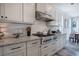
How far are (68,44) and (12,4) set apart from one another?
0.99 meters

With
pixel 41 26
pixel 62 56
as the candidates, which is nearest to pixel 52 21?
pixel 41 26

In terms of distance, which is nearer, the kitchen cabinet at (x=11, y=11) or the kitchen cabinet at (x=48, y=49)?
the kitchen cabinet at (x=11, y=11)

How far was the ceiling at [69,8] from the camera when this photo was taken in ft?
5.91

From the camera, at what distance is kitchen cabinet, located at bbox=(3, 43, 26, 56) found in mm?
1625

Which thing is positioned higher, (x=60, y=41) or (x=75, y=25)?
(x=75, y=25)

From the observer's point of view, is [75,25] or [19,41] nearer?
[19,41]

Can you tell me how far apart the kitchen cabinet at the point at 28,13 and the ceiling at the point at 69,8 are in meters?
0.33

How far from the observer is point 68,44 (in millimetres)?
1862

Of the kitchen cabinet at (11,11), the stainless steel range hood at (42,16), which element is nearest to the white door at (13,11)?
the kitchen cabinet at (11,11)

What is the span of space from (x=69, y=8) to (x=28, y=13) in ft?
1.95

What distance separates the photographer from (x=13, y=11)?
176 cm

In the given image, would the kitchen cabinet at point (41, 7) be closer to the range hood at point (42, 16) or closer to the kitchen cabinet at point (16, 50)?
the range hood at point (42, 16)

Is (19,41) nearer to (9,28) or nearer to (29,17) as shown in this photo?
(9,28)

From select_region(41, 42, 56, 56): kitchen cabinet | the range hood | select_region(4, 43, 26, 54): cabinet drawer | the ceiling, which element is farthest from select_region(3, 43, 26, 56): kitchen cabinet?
the ceiling
